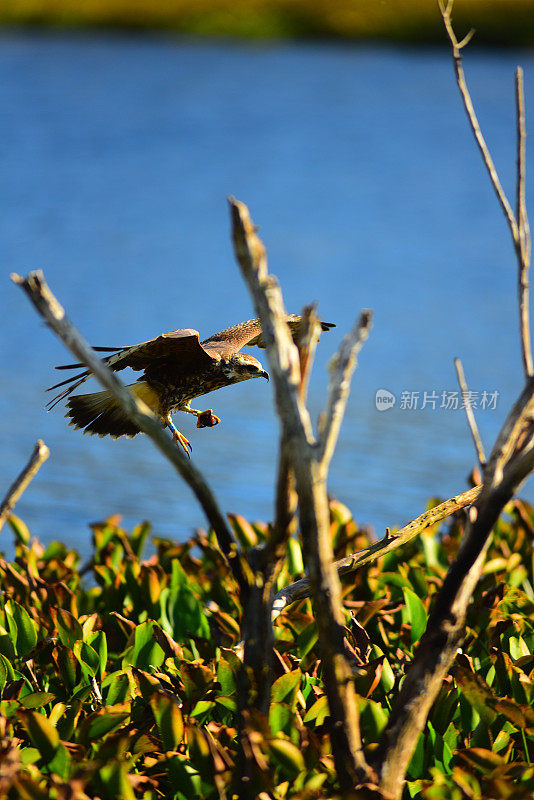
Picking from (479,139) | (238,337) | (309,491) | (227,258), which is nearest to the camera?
(309,491)

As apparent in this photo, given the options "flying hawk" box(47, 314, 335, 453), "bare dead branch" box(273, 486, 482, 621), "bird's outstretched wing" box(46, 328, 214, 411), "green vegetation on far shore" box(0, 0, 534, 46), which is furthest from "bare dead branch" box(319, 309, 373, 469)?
"green vegetation on far shore" box(0, 0, 534, 46)

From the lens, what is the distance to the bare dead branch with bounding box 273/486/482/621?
1.89 m

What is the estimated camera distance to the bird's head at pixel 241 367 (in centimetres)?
225

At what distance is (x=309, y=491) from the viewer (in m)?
1.45

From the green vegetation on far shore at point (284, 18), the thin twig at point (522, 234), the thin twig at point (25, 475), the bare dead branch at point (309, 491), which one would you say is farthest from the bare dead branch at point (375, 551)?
the green vegetation on far shore at point (284, 18)

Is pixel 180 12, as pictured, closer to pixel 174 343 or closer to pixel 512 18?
pixel 512 18

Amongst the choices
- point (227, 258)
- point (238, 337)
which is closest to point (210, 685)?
point (238, 337)

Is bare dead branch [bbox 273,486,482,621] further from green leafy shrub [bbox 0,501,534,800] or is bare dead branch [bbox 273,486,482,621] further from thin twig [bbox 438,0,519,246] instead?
thin twig [bbox 438,0,519,246]

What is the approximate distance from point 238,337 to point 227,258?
790 cm

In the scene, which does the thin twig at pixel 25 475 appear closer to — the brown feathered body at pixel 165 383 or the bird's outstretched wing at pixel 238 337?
the brown feathered body at pixel 165 383

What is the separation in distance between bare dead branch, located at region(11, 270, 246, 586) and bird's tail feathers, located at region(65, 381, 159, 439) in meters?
0.73

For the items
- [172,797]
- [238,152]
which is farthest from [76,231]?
[172,797]

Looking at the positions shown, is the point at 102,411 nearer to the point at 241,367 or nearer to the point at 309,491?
the point at 241,367

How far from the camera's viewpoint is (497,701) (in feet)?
5.65
